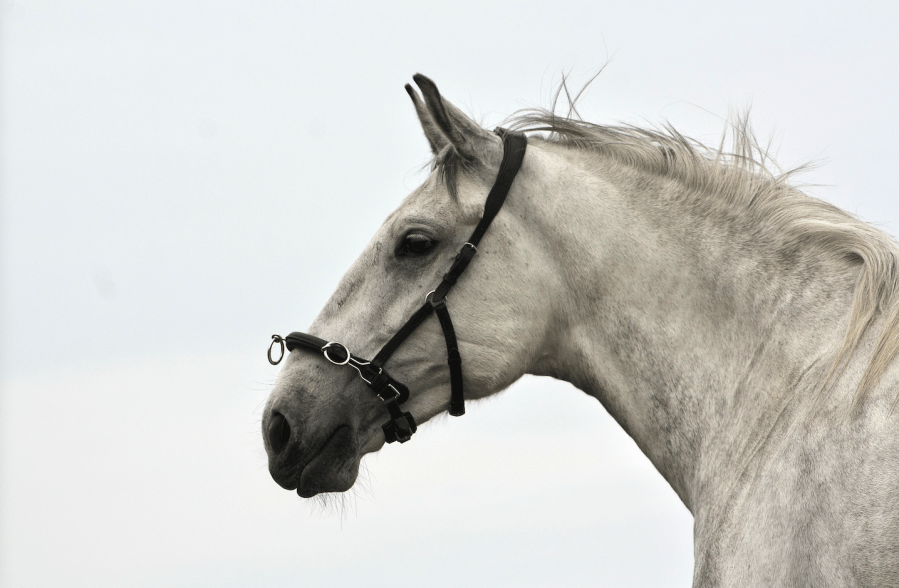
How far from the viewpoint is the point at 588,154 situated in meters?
4.71

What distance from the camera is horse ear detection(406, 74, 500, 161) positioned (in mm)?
4484

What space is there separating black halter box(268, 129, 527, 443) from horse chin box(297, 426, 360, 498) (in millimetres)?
283

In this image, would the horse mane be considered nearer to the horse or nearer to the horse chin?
the horse

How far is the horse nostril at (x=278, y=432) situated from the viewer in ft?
14.7

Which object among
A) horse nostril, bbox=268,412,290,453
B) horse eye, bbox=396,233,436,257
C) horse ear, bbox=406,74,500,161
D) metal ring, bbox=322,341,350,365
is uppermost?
horse ear, bbox=406,74,500,161

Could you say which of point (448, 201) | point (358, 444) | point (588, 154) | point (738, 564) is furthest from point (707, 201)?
point (358, 444)

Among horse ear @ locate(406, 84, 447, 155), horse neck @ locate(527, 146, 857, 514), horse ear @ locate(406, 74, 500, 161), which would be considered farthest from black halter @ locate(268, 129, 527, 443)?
horse ear @ locate(406, 84, 447, 155)

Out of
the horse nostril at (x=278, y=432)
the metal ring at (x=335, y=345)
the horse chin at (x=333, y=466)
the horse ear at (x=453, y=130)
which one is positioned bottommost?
the horse chin at (x=333, y=466)

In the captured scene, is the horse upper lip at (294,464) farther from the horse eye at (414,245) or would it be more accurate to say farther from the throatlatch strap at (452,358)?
the horse eye at (414,245)

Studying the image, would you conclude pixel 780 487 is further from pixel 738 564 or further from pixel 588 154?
pixel 588 154

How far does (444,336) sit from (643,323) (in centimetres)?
105

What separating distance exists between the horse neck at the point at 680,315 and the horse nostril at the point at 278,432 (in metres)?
1.47

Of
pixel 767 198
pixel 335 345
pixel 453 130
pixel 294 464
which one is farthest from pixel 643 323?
pixel 294 464

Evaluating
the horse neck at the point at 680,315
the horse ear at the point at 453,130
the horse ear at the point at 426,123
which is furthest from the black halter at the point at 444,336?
the horse ear at the point at 426,123
